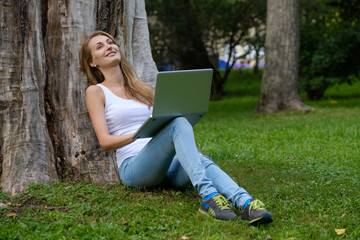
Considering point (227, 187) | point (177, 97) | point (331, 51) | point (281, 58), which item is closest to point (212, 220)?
point (227, 187)

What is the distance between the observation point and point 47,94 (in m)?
4.60

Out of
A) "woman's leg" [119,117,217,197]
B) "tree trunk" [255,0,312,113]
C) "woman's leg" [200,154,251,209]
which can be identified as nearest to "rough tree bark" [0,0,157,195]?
"woman's leg" [119,117,217,197]

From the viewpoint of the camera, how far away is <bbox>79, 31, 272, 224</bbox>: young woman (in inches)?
145

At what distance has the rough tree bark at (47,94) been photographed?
428 centimetres

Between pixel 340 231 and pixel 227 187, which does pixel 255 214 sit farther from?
pixel 340 231

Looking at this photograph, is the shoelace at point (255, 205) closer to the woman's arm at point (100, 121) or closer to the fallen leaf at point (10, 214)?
the woman's arm at point (100, 121)

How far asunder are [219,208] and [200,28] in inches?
632

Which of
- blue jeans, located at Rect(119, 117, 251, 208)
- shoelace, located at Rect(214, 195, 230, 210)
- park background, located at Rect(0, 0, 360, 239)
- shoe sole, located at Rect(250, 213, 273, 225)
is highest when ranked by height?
blue jeans, located at Rect(119, 117, 251, 208)

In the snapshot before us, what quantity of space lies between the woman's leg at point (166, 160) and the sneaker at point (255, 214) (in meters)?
0.29

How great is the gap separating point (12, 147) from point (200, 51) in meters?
14.2

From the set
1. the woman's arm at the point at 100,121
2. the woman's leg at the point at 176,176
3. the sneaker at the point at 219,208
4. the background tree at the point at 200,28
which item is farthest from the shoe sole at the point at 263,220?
the background tree at the point at 200,28

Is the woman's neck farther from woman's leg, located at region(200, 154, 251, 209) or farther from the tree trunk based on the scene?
the tree trunk

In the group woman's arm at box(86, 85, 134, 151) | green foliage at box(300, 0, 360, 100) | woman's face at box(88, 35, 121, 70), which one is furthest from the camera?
green foliage at box(300, 0, 360, 100)

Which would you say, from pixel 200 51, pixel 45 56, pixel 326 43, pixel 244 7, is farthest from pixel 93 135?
pixel 244 7
